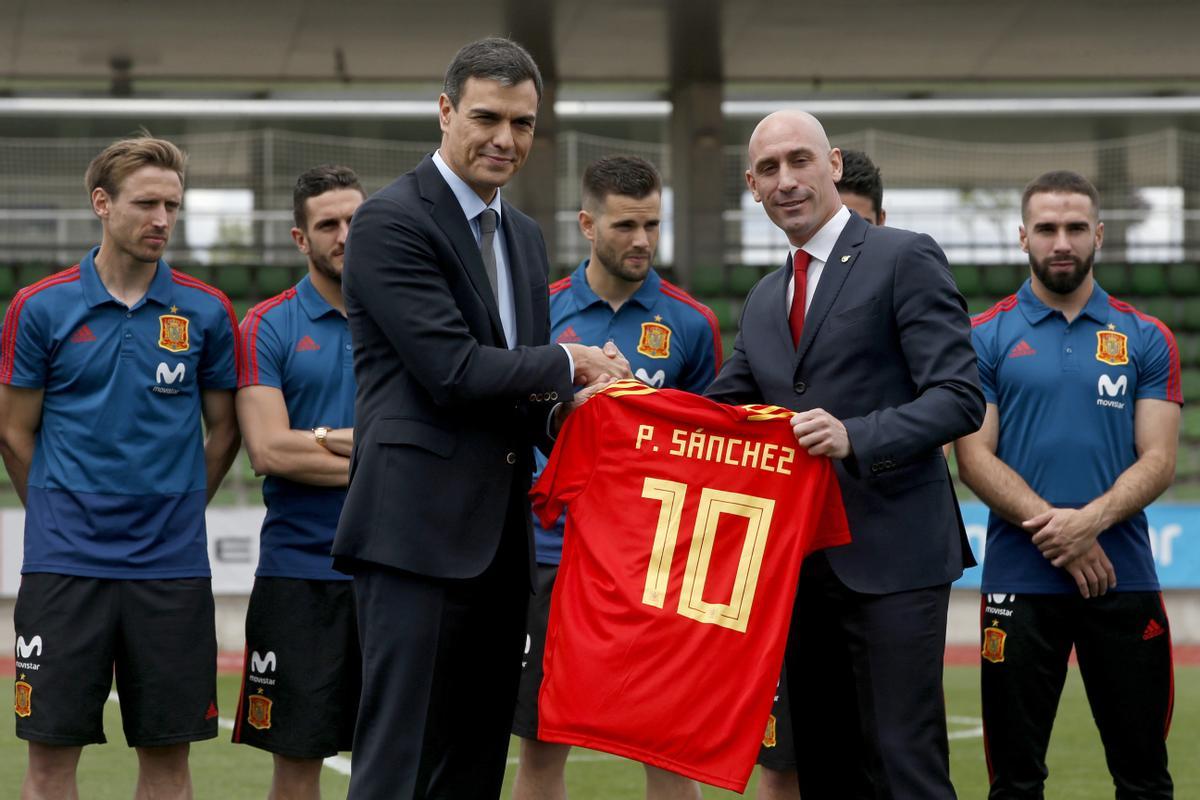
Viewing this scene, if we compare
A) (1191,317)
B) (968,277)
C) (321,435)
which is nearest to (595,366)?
(321,435)

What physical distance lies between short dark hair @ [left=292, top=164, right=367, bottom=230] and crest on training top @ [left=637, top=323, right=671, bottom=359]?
3.12 ft

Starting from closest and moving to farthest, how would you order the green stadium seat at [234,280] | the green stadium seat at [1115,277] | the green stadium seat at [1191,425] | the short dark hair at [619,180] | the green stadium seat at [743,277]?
the short dark hair at [619,180], the green stadium seat at [1191,425], the green stadium seat at [743,277], the green stadium seat at [234,280], the green stadium seat at [1115,277]

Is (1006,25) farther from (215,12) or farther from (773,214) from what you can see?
(773,214)

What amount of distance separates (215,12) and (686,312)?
1020 centimetres

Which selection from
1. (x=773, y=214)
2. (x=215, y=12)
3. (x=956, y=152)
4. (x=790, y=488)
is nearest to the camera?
(x=790, y=488)

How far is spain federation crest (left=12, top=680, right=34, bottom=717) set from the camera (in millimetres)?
4055

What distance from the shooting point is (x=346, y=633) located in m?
4.28

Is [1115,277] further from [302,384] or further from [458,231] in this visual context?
[458,231]

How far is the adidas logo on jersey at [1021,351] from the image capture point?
438 cm

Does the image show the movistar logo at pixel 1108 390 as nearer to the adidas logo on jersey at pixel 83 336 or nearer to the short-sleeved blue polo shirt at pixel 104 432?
the short-sleeved blue polo shirt at pixel 104 432

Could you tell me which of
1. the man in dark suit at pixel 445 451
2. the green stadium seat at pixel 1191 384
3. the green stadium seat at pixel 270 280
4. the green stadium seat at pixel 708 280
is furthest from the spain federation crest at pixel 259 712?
the green stadium seat at pixel 270 280

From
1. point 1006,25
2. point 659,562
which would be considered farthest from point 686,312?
point 1006,25

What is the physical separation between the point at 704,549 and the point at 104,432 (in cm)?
176

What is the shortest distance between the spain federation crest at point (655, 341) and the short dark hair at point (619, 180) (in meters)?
0.41
